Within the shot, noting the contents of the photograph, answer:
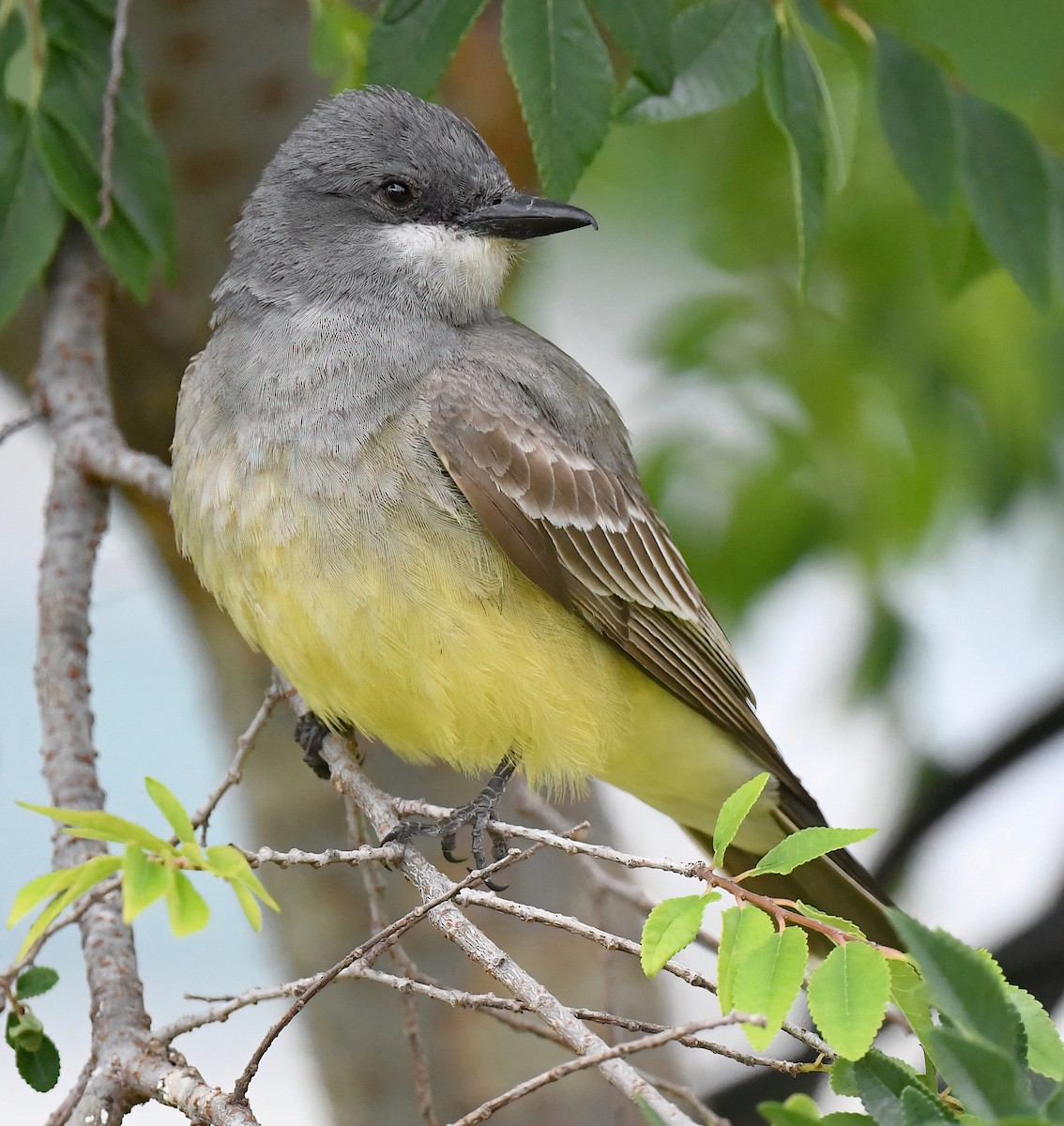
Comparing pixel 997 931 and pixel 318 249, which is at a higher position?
pixel 318 249

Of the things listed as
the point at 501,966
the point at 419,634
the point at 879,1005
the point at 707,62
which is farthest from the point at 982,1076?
the point at 707,62

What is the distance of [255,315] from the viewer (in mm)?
3221

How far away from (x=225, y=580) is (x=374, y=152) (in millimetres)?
1043

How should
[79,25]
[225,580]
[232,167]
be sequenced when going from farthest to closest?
1. [232,167]
2. [79,25]
3. [225,580]

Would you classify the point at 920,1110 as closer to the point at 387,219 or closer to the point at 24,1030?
the point at 24,1030

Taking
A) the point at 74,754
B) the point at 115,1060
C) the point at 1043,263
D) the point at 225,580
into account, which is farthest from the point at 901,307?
the point at 115,1060

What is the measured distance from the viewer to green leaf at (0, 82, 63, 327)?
3041 millimetres

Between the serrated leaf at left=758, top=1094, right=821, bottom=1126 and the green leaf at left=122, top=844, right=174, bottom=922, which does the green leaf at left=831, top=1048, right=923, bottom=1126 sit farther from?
the green leaf at left=122, top=844, right=174, bottom=922

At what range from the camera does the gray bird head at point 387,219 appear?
3.24 meters

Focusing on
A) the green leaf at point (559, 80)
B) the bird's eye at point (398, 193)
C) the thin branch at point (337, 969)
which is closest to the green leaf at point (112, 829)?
the thin branch at point (337, 969)

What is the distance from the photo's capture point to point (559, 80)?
2.50 meters

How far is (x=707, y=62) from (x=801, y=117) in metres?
0.20

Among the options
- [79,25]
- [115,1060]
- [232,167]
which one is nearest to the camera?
[115,1060]

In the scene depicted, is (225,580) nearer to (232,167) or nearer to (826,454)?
(232,167)
